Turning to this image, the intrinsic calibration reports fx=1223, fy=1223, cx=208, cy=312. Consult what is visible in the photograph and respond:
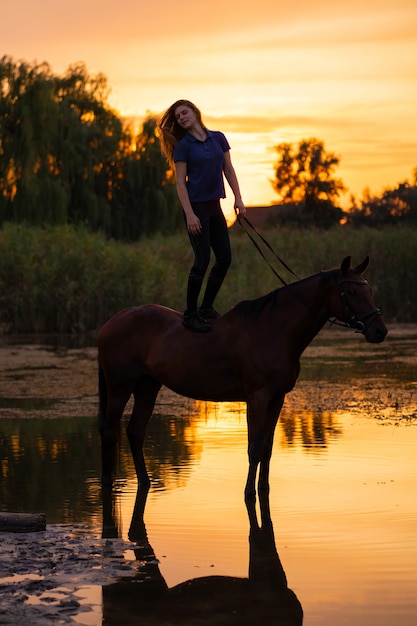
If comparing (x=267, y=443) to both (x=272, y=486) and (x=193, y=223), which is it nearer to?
(x=272, y=486)

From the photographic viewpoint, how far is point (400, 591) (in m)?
5.88

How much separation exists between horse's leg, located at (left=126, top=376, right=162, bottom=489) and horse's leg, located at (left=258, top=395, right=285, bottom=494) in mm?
877

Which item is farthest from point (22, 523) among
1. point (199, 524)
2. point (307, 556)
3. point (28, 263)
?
point (28, 263)

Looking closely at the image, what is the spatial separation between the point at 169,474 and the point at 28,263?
17583 mm

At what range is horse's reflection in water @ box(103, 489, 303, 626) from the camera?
215 inches

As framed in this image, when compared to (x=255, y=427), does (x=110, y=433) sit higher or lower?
lower

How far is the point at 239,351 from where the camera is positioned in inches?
344

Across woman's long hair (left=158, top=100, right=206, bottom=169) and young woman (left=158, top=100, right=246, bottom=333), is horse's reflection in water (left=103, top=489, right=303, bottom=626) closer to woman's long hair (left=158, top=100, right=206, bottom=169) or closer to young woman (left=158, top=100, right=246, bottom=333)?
young woman (left=158, top=100, right=246, bottom=333)

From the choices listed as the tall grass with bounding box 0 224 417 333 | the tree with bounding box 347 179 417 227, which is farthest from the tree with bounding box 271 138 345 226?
the tall grass with bounding box 0 224 417 333

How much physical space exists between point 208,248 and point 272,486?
1792mm

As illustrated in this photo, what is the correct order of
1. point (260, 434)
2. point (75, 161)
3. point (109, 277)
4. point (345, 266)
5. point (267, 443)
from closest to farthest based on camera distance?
1. point (345, 266)
2. point (260, 434)
3. point (267, 443)
4. point (109, 277)
5. point (75, 161)

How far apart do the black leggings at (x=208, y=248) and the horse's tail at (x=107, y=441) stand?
1084 millimetres

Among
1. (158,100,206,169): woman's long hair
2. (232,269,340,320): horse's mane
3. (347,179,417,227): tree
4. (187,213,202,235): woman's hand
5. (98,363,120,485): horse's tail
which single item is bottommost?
(98,363,120,485): horse's tail

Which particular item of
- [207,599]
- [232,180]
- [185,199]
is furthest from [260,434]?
[207,599]
